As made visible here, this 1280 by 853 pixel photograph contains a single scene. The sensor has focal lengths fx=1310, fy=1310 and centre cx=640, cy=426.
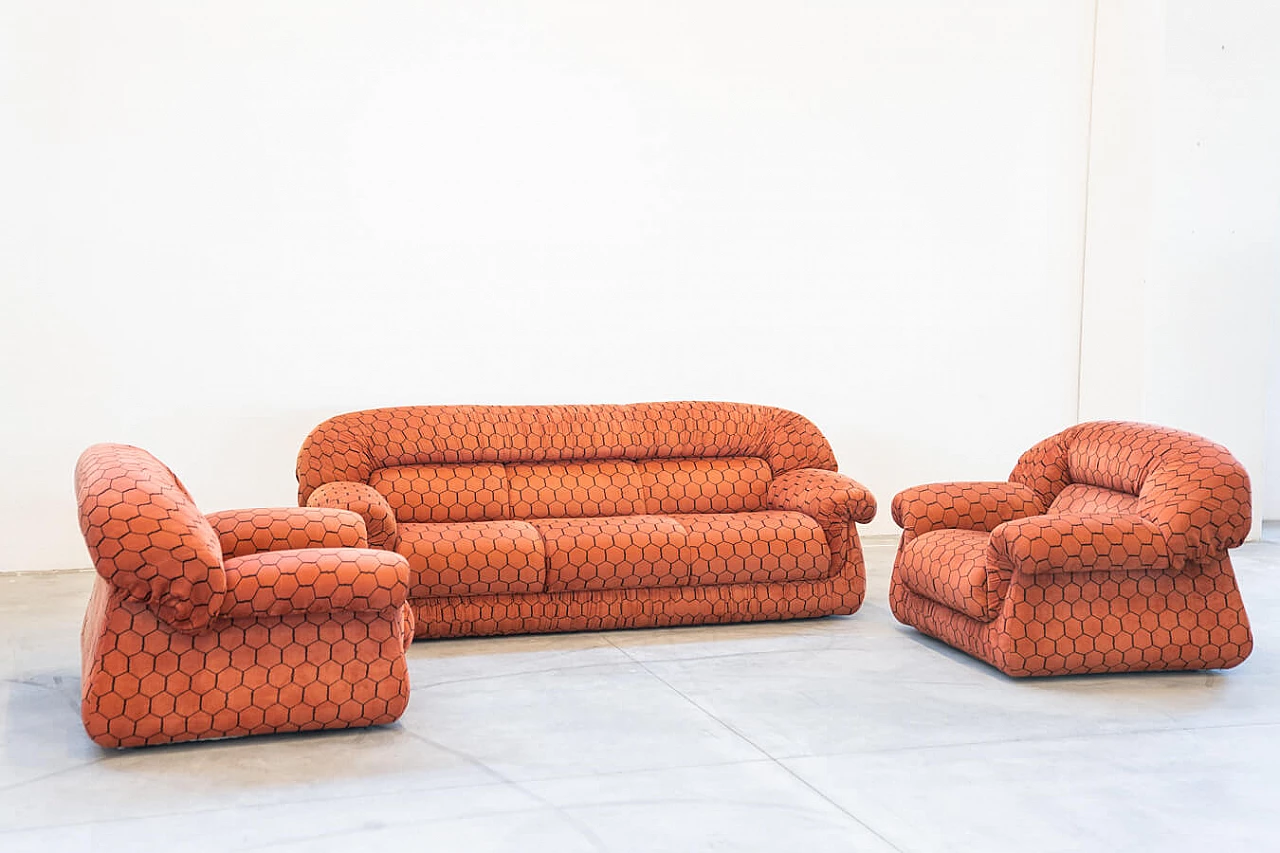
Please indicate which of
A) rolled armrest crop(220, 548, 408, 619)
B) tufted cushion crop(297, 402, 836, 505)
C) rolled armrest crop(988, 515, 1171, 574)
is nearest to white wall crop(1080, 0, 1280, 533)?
tufted cushion crop(297, 402, 836, 505)

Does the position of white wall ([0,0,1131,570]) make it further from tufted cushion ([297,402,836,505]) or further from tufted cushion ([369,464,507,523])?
tufted cushion ([369,464,507,523])

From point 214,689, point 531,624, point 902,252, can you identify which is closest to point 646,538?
point 531,624

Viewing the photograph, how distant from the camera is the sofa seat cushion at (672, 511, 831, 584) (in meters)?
5.23

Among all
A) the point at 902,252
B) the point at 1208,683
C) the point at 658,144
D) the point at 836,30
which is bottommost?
the point at 1208,683

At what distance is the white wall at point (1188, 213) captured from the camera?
7.21m

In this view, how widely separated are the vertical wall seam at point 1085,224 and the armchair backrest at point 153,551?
552cm

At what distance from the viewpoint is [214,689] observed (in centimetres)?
360

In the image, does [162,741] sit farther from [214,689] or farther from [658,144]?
[658,144]

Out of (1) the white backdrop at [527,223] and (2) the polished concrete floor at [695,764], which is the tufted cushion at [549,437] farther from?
(2) the polished concrete floor at [695,764]

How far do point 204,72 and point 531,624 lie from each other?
10.2ft

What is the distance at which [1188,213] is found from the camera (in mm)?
7258

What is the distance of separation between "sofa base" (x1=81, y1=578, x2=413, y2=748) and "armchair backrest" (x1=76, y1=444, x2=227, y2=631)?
8 cm

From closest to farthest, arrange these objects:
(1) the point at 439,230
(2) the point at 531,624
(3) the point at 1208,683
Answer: (3) the point at 1208,683, (2) the point at 531,624, (1) the point at 439,230

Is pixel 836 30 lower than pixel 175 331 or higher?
higher
